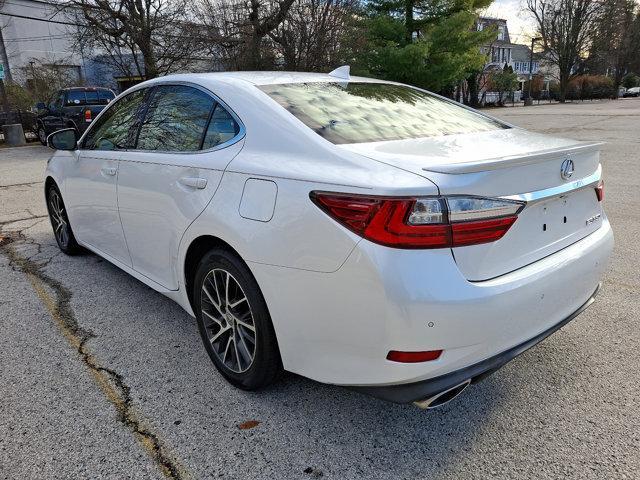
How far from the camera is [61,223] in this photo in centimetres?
507

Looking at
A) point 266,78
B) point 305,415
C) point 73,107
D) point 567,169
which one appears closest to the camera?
point 567,169

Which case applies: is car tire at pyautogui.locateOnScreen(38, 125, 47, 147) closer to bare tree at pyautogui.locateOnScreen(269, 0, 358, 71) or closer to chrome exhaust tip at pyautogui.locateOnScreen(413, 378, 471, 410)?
bare tree at pyautogui.locateOnScreen(269, 0, 358, 71)

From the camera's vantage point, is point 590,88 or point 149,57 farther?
point 590,88

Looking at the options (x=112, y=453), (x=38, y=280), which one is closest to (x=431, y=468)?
(x=112, y=453)

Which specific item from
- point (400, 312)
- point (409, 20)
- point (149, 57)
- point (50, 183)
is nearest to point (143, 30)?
point (149, 57)

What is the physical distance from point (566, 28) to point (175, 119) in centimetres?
6335

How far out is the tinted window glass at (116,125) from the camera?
12.0 ft

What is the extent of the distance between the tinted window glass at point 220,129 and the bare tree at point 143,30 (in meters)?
20.3

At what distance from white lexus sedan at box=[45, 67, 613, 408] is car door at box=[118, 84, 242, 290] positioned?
0.01m

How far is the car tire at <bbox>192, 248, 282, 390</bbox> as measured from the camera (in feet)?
7.97

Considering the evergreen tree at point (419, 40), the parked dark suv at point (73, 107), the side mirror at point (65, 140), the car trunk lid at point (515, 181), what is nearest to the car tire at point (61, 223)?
the side mirror at point (65, 140)

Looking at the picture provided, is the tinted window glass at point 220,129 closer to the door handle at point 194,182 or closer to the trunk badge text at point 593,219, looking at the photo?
the door handle at point 194,182

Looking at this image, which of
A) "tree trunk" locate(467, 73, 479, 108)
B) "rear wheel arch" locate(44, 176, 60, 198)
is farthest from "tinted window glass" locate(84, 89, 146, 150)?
"tree trunk" locate(467, 73, 479, 108)

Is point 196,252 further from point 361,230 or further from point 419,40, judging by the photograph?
point 419,40
